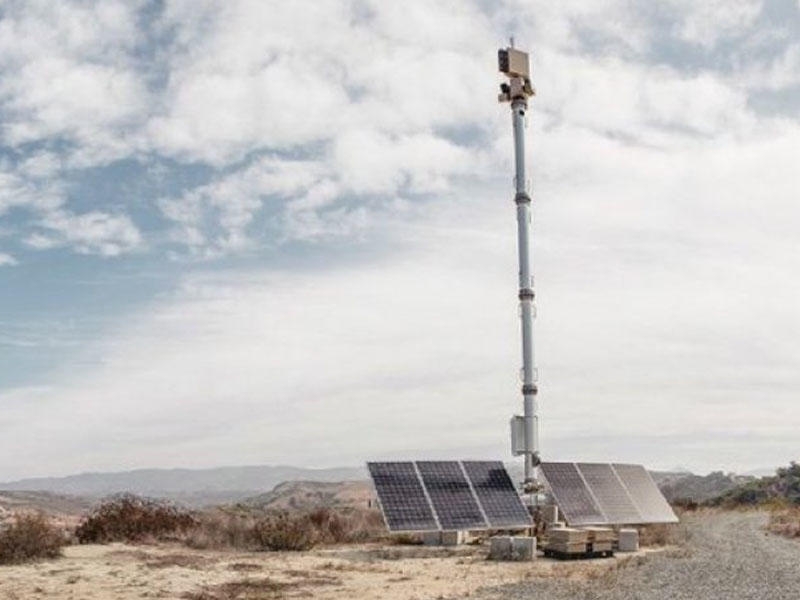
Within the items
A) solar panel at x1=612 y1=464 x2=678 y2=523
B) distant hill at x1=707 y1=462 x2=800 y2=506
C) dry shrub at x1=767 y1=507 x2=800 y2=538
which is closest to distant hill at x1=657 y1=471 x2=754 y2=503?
distant hill at x1=707 y1=462 x2=800 y2=506

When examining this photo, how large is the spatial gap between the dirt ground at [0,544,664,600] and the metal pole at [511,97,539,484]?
4616 millimetres

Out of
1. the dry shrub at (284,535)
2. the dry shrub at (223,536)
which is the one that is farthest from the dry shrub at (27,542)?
the dry shrub at (284,535)

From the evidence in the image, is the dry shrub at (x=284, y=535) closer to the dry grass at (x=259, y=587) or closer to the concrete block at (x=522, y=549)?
the dry grass at (x=259, y=587)

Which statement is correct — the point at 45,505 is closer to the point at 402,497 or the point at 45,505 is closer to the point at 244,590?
the point at 402,497

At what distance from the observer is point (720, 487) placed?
112m

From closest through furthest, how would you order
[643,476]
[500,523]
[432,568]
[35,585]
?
[35,585] → [432,568] → [500,523] → [643,476]

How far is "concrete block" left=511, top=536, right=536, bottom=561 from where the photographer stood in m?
24.8

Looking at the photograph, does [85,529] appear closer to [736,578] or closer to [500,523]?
[500,523]

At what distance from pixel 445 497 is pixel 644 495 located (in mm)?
7946

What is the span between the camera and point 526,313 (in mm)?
31594

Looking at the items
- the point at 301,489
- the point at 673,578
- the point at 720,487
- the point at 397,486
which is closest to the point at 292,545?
the point at 397,486

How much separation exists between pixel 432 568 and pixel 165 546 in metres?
10.1

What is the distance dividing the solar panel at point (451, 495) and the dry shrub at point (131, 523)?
8838 mm

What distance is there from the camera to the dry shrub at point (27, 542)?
24250mm
